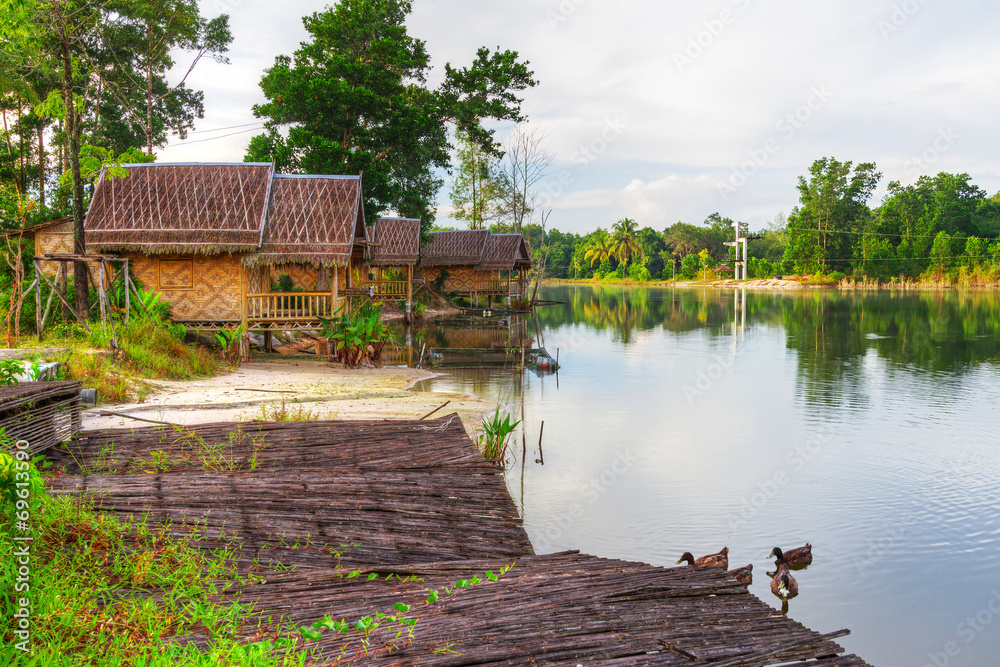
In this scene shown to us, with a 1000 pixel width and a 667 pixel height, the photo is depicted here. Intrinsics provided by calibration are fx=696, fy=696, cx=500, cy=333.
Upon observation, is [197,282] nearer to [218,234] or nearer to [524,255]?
[218,234]

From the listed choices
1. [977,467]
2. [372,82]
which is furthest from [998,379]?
[372,82]

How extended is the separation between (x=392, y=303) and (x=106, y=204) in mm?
16751

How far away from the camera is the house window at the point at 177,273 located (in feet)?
51.2

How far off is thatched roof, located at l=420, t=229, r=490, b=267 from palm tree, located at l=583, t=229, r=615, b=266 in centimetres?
4841

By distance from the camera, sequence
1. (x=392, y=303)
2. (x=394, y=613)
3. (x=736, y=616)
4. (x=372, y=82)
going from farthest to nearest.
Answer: (x=392, y=303), (x=372, y=82), (x=736, y=616), (x=394, y=613)

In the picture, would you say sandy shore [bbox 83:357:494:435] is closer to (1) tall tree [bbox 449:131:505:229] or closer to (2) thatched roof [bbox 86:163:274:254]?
(2) thatched roof [bbox 86:163:274:254]

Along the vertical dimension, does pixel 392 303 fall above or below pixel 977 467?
above

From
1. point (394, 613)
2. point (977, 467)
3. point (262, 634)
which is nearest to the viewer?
point (262, 634)

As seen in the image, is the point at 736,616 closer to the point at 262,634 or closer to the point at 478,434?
the point at 262,634

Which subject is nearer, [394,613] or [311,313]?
[394,613]

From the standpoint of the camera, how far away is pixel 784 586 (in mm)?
6082

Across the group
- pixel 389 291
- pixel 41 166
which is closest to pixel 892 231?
pixel 389 291

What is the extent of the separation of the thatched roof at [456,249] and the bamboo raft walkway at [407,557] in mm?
27540

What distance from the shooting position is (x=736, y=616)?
13.5 feet
